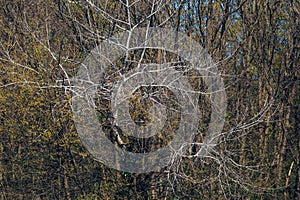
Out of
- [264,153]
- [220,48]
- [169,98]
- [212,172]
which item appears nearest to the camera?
[169,98]

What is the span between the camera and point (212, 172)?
8719mm

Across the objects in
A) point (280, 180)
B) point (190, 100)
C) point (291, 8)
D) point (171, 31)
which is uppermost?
point (291, 8)

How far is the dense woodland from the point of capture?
27.3 feet

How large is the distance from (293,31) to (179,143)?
4.15m

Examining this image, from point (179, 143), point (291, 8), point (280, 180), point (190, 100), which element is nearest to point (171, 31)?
point (190, 100)

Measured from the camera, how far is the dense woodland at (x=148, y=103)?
27.3ft

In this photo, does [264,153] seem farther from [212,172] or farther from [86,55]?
[86,55]

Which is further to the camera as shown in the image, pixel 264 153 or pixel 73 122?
pixel 264 153

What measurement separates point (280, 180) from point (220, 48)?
11.4ft

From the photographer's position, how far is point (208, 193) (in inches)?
358

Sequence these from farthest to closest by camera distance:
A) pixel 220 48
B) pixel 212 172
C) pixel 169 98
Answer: pixel 220 48 → pixel 212 172 → pixel 169 98

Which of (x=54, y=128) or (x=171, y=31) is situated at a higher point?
(x=171, y=31)

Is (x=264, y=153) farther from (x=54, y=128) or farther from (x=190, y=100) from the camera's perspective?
(x=54, y=128)

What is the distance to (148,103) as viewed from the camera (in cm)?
813
